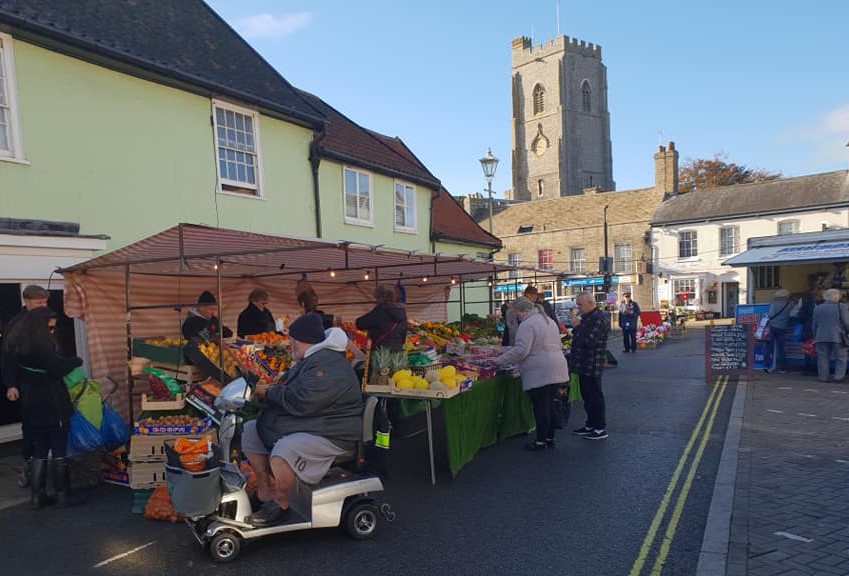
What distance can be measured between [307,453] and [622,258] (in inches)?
1440

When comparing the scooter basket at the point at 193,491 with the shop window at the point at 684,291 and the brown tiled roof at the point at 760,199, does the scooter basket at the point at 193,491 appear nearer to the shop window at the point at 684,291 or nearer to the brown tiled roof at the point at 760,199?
the shop window at the point at 684,291

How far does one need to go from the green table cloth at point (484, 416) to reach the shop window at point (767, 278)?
10.4 m

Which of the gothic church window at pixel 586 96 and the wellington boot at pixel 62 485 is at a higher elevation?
the gothic church window at pixel 586 96

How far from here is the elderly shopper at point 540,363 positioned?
276 inches

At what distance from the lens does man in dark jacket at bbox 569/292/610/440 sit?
742 cm

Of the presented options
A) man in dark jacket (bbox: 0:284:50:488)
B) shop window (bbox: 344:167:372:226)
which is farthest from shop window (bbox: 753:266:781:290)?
man in dark jacket (bbox: 0:284:50:488)

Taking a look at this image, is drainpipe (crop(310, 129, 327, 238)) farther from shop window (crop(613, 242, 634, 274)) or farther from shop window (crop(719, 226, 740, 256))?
shop window (crop(719, 226, 740, 256))

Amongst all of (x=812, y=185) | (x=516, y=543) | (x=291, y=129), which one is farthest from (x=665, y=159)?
(x=516, y=543)

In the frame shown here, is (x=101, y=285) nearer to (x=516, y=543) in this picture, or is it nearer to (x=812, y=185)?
(x=516, y=543)

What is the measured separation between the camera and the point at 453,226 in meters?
21.0

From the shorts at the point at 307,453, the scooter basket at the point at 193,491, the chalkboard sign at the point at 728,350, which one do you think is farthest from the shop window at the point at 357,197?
the scooter basket at the point at 193,491

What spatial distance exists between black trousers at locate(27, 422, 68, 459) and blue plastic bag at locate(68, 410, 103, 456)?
228mm

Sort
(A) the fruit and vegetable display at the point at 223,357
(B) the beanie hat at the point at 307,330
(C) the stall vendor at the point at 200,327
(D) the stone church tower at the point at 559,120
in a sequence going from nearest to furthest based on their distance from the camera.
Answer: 1. (B) the beanie hat at the point at 307,330
2. (A) the fruit and vegetable display at the point at 223,357
3. (C) the stall vendor at the point at 200,327
4. (D) the stone church tower at the point at 559,120

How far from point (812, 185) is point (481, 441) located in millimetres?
33819
